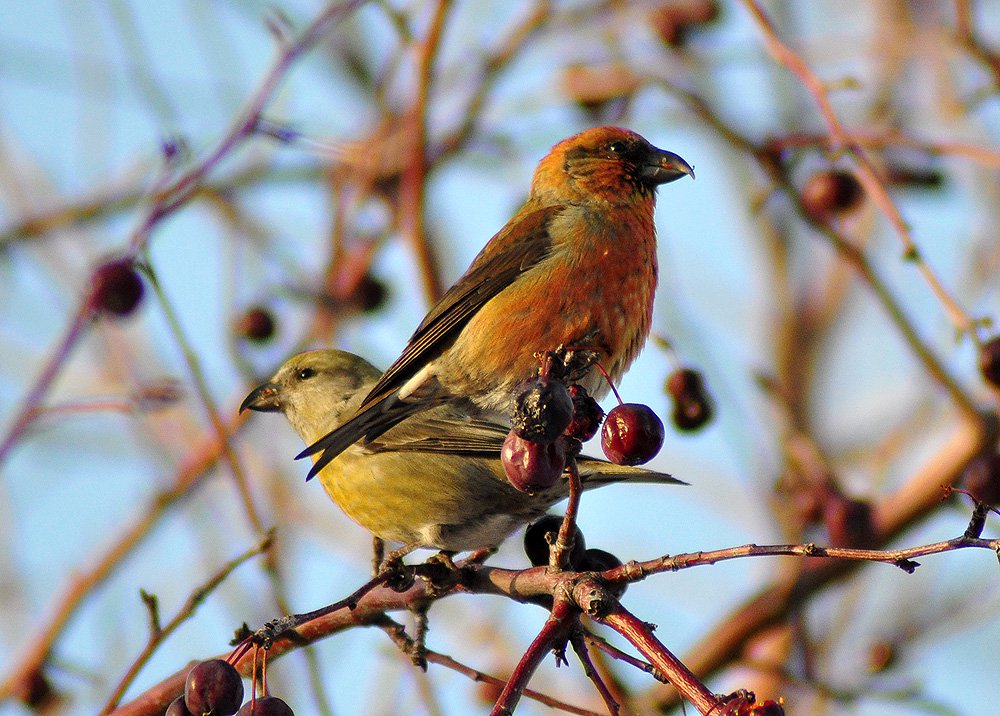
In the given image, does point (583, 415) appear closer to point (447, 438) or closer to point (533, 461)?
point (533, 461)

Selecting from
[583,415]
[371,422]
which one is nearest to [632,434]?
[583,415]

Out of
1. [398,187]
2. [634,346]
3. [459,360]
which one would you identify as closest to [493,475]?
[459,360]

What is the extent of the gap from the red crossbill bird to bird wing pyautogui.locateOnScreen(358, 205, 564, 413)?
0.23 metres

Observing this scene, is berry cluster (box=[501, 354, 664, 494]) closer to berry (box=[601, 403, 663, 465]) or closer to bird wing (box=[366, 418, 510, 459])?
berry (box=[601, 403, 663, 465])

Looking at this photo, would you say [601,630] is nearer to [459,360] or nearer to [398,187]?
[459,360]

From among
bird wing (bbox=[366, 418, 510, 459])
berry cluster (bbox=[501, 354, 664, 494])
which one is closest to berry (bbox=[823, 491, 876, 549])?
bird wing (bbox=[366, 418, 510, 459])

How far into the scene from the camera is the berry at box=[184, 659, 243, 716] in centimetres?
236

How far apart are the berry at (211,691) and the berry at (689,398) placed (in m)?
1.64

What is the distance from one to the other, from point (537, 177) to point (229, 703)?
298cm

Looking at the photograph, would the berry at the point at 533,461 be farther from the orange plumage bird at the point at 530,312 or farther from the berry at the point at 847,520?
the berry at the point at 847,520

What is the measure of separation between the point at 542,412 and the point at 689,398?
1.26 m

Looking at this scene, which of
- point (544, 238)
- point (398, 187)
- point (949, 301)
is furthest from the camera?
point (398, 187)

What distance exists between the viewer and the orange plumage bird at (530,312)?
3.90 metres

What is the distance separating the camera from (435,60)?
433 centimetres
